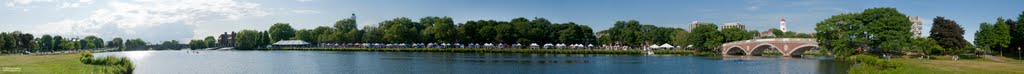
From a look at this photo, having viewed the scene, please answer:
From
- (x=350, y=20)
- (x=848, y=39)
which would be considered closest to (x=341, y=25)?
(x=350, y=20)

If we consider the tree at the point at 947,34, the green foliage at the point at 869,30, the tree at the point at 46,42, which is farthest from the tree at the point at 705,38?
the tree at the point at 46,42

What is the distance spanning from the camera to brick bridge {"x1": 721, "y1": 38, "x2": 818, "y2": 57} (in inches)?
3155

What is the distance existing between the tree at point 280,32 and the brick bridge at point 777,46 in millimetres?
89573

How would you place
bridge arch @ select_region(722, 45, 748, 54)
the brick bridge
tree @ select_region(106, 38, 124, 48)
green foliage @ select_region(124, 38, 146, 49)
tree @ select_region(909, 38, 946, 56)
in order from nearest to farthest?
tree @ select_region(909, 38, 946, 56), the brick bridge, bridge arch @ select_region(722, 45, 748, 54), tree @ select_region(106, 38, 124, 48), green foliage @ select_region(124, 38, 146, 49)

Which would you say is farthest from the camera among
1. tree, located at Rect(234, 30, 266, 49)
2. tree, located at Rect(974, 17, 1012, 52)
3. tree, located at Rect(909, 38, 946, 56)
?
tree, located at Rect(234, 30, 266, 49)

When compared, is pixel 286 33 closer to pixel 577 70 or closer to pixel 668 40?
pixel 668 40

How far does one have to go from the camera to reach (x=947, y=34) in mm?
70500

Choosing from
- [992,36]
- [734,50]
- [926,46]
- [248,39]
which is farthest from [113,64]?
[248,39]

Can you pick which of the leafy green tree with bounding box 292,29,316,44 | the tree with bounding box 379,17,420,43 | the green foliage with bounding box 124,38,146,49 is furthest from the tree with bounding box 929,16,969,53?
the green foliage with bounding box 124,38,146,49

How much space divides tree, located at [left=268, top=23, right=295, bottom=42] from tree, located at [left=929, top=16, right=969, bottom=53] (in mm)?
112875

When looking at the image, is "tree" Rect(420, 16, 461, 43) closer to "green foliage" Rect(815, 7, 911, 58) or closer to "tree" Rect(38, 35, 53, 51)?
"tree" Rect(38, 35, 53, 51)

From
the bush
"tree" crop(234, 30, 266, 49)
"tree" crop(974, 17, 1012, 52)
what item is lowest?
the bush

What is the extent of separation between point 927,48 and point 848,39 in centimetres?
645

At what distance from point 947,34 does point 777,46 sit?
16654 mm
